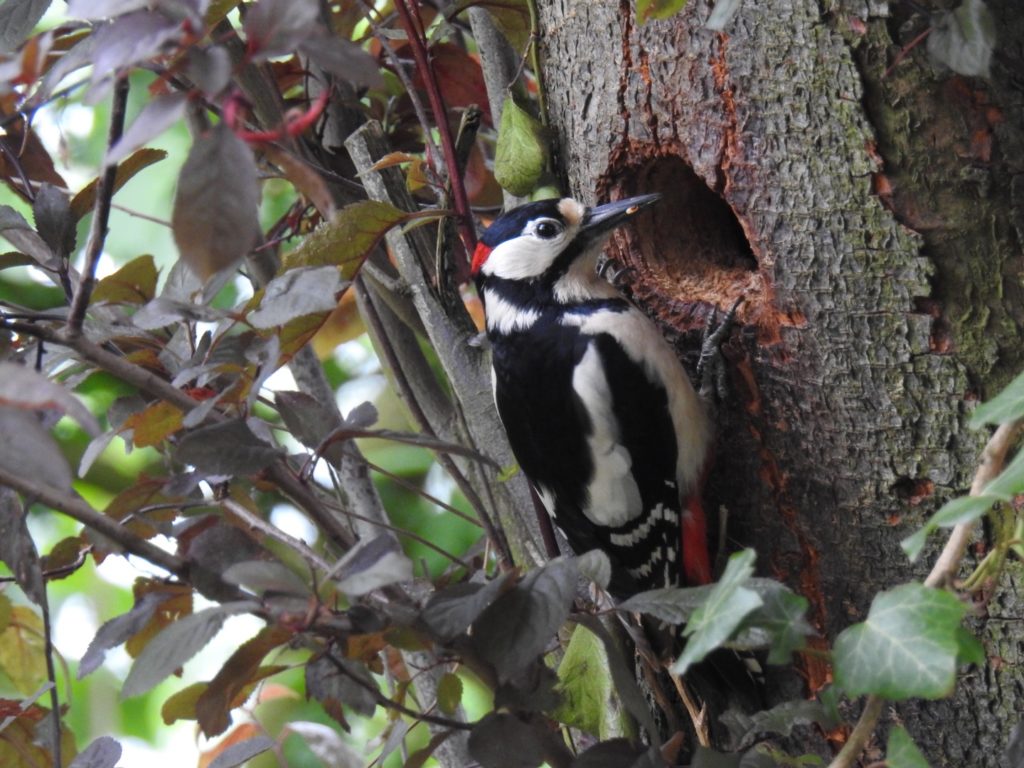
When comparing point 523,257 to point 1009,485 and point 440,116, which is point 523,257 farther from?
point 1009,485

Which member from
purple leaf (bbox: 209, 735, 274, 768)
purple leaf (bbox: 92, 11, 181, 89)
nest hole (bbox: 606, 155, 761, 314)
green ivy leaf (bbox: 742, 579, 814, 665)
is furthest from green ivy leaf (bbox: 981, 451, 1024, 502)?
nest hole (bbox: 606, 155, 761, 314)

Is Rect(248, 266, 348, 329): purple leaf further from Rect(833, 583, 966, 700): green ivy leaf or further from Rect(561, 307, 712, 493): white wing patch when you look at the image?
Rect(561, 307, 712, 493): white wing patch

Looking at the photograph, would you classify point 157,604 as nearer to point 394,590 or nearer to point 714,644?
point 394,590

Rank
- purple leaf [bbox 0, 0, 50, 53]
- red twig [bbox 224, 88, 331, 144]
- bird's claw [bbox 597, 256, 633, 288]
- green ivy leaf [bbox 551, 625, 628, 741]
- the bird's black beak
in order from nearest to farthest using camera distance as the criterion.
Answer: red twig [bbox 224, 88, 331, 144]
purple leaf [bbox 0, 0, 50, 53]
green ivy leaf [bbox 551, 625, 628, 741]
the bird's black beak
bird's claw [bbox 597, 256, 633, 288]

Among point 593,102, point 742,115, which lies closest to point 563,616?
point 742,115

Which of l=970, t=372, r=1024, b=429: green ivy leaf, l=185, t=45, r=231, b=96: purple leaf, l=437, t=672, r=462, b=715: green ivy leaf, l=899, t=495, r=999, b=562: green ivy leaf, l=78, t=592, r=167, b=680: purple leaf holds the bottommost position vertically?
l=437, t=672, r=462, b=715: green ivy leaf

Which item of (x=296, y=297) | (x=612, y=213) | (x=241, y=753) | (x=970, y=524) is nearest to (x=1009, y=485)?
(x=970, y=524)

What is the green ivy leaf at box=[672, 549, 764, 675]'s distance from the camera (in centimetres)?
85

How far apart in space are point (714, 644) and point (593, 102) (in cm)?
98

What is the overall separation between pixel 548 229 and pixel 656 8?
58 cm

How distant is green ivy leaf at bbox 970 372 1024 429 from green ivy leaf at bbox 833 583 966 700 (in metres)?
0.14

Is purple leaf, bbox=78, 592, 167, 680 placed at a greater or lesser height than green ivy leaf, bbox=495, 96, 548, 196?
lesser

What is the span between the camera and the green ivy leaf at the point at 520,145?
1631 mm

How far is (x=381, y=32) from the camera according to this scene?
5.46 ft
